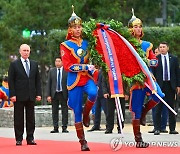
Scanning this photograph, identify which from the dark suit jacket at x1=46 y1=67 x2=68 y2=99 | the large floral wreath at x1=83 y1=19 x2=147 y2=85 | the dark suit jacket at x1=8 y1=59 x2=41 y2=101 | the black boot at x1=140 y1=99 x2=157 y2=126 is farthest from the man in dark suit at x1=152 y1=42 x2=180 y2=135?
the large floral wreath at x1=83 y1=19 x2=147 y2=85

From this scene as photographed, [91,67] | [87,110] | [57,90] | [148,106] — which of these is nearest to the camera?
[91,67]

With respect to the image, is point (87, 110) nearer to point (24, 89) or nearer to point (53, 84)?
point (24, 89)

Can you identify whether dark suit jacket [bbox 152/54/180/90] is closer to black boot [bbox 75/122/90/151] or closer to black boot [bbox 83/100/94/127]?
black boot [bbox 83/100/94/127]

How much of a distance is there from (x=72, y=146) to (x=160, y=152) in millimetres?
2467

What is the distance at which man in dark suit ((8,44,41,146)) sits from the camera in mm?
15055

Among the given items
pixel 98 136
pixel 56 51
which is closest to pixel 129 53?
pixel 98 136

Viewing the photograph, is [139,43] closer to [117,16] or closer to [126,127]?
[126,127]

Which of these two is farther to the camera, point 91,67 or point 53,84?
point 53,84

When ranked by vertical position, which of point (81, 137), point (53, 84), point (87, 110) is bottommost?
point (81, 137)

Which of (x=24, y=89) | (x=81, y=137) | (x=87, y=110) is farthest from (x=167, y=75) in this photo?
(x=81, y=137)

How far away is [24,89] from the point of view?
15.1m

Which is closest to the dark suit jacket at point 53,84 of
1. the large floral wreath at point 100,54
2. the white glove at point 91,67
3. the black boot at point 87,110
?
the black boot at point 87,110

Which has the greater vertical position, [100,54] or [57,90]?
[100,54]

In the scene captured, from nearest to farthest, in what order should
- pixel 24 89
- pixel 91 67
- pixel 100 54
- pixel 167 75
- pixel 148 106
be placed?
1. pixel 91 67
2. pixel 100 54
3. pixel 148 106
4. pixel 24 89
5. pixel 167 75
